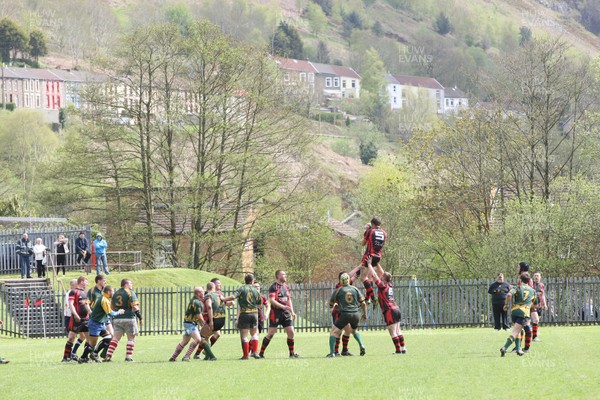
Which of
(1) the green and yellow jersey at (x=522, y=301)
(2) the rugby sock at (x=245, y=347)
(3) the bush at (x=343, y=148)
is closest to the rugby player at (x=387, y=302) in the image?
(1) the green and yellow jersey at (x=522, y=301)

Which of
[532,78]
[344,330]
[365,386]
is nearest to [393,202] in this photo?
[532,78]

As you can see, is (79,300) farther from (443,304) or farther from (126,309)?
(443,304)

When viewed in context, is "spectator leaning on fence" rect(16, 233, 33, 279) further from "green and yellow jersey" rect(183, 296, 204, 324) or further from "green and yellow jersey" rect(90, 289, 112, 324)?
"green and yellow jersey" rect(183, 296, 204, 324)

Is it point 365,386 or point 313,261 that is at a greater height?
point 365,386

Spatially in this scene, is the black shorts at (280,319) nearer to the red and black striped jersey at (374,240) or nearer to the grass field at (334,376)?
the grass field at (334,376)

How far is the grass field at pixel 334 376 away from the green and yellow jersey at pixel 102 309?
1032 mm

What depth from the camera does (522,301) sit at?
20703 millimetres

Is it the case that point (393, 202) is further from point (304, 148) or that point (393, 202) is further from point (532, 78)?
point (532, 78)

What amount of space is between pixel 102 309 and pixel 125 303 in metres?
0.48

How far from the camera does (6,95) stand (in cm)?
17188

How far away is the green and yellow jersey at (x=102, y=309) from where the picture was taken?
21172 millimetres

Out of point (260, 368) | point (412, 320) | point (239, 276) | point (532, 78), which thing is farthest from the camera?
point (239, 276)

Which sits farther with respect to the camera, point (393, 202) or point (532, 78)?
point (393, 202)

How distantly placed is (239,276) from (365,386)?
4304 centimetres
